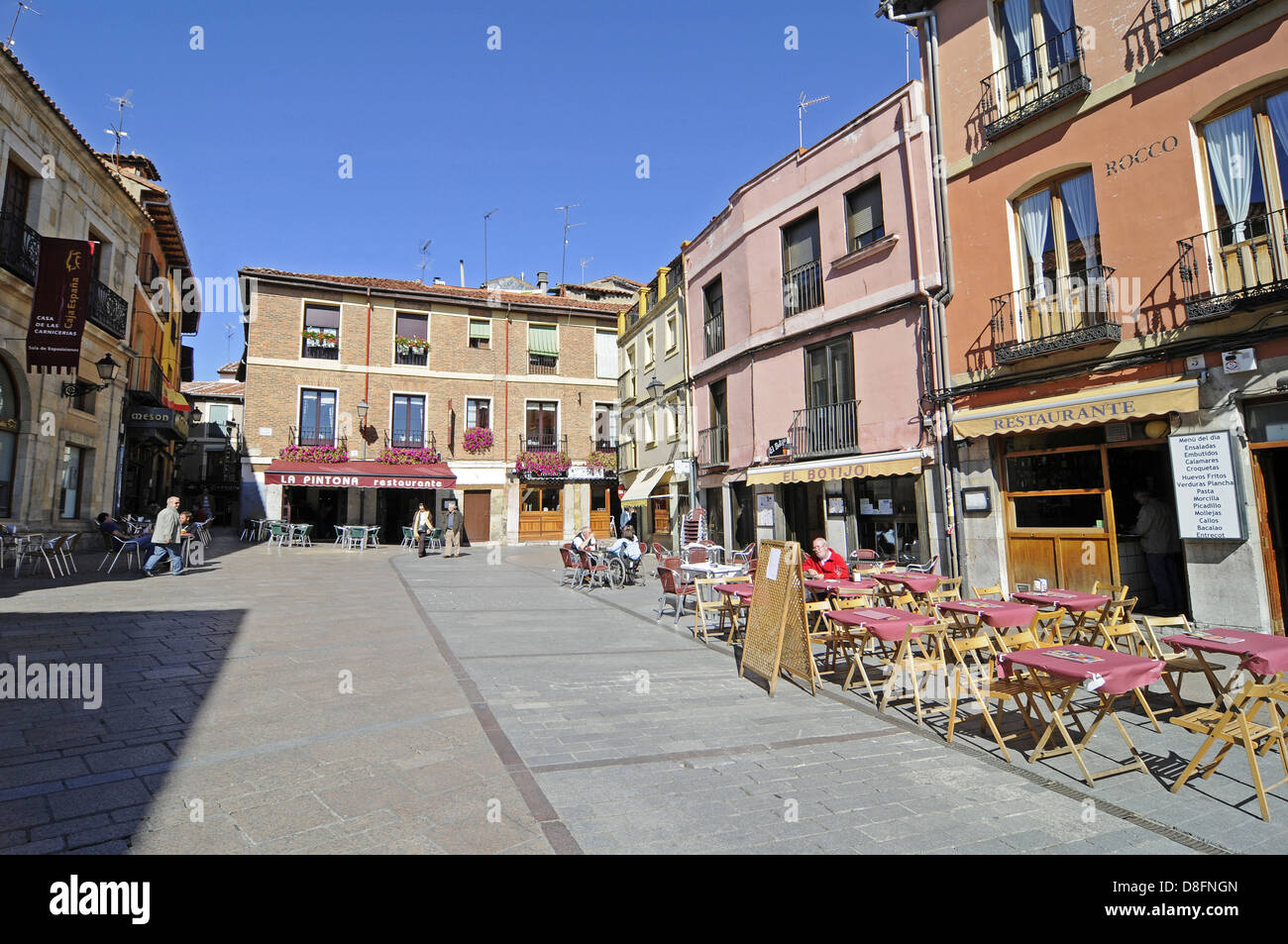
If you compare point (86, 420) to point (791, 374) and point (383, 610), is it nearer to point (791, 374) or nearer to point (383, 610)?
point (383, 610)

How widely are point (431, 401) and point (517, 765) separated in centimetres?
2519

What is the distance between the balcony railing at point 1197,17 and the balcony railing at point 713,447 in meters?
10.4

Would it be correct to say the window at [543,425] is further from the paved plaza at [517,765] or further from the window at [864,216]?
the paved plaza at [517,765]

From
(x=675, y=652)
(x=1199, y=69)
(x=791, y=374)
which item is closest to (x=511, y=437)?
(x=791, y=374)

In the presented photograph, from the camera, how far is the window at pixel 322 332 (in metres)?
25.9

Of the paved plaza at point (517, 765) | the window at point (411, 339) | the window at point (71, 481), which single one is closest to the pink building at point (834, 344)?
the paved plaza at point (517, 765)

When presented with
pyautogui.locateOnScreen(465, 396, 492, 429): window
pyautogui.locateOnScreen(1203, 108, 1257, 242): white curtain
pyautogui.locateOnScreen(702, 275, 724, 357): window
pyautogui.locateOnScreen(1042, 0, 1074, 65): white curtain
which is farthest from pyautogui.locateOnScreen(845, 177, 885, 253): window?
pyautogui.locateOnScreen(465, 396, 492, 429): window

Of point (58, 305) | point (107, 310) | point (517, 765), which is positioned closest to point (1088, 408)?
point (517, 765)

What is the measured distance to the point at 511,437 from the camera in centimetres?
2847

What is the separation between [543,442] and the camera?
2888 cm

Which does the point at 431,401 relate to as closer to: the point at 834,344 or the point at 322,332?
the point at 322,332
